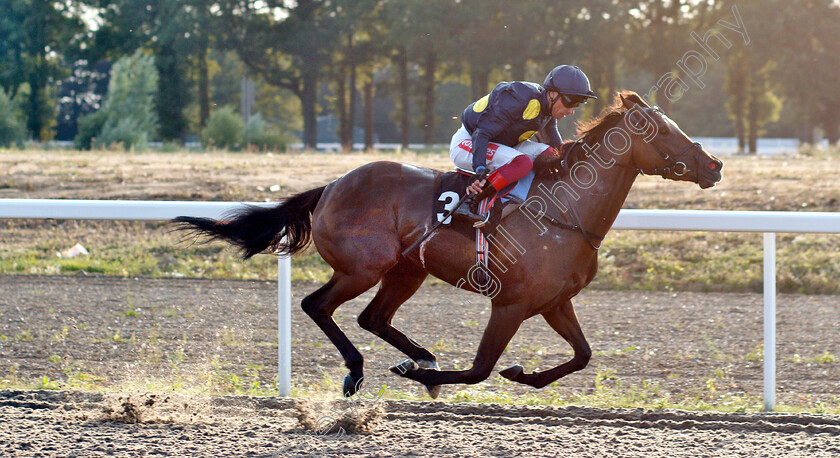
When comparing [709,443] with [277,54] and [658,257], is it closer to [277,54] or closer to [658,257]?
[658,257]

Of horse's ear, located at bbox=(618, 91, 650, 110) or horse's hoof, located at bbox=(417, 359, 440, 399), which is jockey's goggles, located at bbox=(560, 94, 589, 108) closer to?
horse's ear, located at bbox=(618, 91, 650, 110)

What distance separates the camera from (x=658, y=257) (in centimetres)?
840

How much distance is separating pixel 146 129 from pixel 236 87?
27.1 metres

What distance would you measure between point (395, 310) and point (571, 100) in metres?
1.27

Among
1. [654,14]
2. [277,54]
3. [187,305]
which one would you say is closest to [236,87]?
[277,54]

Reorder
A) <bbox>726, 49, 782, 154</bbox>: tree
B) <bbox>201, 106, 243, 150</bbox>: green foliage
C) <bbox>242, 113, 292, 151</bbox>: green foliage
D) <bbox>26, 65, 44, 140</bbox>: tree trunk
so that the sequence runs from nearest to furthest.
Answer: <bbox>201, 106, 243, 150</bbox>: green foliage < <bbox>242, 113, 292, 151</bbox>: green foliage < <bbox>726, 49, 782, 154</bbox>: tree < <bbox>26, 65, 44, 140</bbox>: tree trunk

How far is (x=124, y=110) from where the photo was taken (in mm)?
22500

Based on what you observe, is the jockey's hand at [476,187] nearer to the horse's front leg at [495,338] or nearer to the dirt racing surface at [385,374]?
the horse's front leg at [495,338]

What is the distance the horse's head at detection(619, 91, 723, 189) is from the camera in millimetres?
3561

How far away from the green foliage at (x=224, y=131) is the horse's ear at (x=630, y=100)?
20955mm

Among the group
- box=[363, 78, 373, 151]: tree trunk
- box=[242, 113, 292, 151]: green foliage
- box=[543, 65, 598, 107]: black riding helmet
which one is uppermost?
box=[363, 78, 373, 151]: tree trunk

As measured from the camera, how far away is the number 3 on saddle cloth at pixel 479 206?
3635 mm

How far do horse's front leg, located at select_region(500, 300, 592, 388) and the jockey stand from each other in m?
0.65

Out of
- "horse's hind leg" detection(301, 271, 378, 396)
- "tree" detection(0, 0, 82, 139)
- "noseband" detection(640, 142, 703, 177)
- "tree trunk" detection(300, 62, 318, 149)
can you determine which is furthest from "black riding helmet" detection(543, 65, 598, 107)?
"tree" detection(0, 0, 82, 139)
